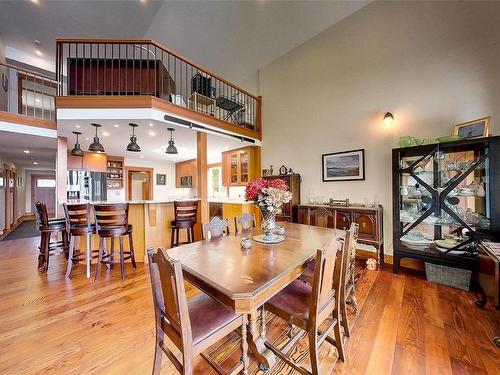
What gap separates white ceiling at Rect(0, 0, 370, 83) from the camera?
3785 mm

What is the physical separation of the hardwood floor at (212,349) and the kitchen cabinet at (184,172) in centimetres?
468

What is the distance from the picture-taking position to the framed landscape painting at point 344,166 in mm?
3527

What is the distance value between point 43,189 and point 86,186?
314 inches

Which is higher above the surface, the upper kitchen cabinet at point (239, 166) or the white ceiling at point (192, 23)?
the white ceiling at point (192, 23)

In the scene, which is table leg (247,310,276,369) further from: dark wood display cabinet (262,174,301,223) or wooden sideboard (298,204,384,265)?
dark wood display cabinet (262,174,301,223)

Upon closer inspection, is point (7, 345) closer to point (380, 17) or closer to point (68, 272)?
point (68, 272)

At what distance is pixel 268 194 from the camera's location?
1.80 metres

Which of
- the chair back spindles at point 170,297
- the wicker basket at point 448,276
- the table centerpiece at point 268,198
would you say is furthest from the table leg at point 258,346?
the wicker basket at point 448,276

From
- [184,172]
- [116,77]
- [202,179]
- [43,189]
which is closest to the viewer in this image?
[116,77]

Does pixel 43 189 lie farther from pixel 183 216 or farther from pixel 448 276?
pixel 448 276

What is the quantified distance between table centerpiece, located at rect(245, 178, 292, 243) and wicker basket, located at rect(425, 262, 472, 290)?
7.25ft

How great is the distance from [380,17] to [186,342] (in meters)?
4.93

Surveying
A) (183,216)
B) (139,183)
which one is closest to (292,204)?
(183,216)

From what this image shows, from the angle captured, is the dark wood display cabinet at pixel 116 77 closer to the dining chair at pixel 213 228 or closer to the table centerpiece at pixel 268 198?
the dining chair at pixel 213 228
